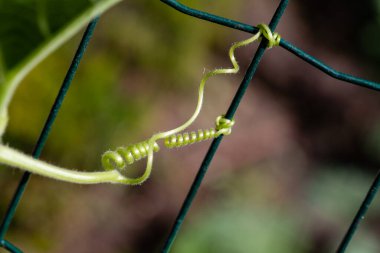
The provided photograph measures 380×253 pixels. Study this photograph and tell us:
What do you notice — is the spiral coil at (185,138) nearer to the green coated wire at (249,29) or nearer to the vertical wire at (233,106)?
the vertical wire at (233,106)

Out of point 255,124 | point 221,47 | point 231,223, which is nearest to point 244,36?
point 221,47

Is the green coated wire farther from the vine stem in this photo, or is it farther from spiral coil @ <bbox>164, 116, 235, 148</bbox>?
the vine stem

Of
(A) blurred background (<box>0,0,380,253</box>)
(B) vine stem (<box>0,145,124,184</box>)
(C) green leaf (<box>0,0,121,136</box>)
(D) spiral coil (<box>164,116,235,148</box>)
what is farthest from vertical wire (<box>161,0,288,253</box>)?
(A) blurred background (<box>0,0,380,253</box>)

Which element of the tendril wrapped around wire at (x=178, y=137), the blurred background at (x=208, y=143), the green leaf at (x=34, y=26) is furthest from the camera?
the blurred background at (x=208, y=143)

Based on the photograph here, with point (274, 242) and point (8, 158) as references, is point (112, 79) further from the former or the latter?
point (8, 158)

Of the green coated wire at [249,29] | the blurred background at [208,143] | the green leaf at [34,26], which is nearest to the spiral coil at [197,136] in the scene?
the green coated wire at [249,29]

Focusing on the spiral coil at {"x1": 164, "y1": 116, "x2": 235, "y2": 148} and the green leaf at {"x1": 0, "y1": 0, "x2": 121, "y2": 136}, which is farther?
the spiral coil at {"x1": 164, "y1": 116, "x2": 235, "y2": 148}
